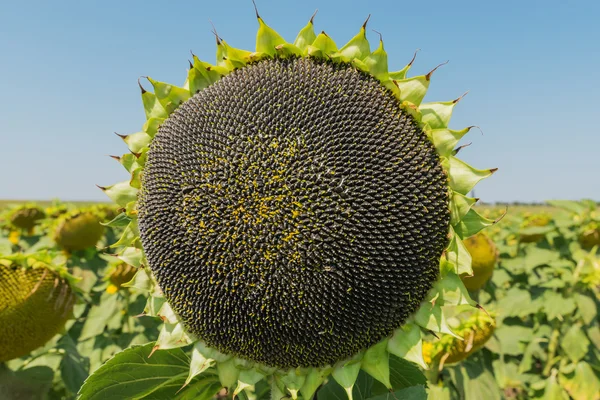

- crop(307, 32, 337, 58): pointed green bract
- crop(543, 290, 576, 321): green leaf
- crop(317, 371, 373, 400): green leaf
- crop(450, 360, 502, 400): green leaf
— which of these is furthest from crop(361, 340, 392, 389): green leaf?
crop(543, 290, 576, 321): green leaf

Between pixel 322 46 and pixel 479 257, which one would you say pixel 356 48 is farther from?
pixel 479 257

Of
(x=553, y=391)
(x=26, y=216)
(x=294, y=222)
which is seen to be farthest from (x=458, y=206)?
(x=26, y=216)

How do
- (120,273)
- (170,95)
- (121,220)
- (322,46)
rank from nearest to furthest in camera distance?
1. (322,46)
2. (170,95)
3. (121,220)
4. (120,273)

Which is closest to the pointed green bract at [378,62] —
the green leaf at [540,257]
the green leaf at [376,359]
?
the green leaf at [376,359]

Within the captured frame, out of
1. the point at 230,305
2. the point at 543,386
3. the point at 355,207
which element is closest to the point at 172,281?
the point at 230,305

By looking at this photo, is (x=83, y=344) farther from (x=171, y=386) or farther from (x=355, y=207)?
(x=355, y=207)
